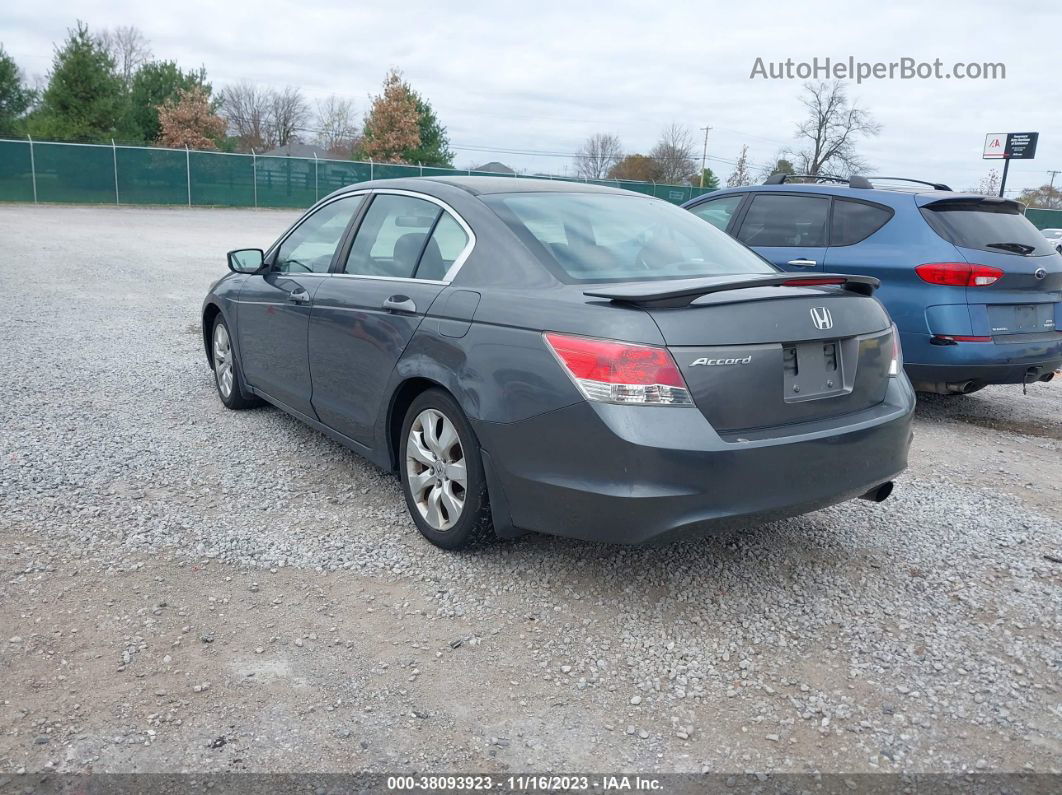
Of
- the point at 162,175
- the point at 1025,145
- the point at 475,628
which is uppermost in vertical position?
the point at 1025,145

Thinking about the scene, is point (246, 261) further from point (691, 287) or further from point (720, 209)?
point (720, 209)

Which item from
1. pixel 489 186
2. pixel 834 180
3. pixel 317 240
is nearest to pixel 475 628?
pixel 489 186

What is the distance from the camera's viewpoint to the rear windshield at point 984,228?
593cm

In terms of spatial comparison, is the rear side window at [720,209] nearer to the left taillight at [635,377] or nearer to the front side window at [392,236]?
the front side window at [392,236]

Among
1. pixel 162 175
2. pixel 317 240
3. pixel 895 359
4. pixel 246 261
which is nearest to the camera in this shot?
pixel 895 359

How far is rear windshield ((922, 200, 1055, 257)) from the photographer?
5.93 m

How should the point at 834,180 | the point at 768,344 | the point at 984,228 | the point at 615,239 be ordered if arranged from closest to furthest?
the point at 768,344 < the point at 615,239 < the point at 984,228 < the point at 834,180

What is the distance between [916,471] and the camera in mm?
5062

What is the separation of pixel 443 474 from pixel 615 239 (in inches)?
50.0

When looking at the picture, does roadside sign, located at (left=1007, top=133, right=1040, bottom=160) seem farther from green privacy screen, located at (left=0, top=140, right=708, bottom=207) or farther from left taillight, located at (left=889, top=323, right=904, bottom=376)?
left taillight, located at (left=889, top=323, right=904, bottom=376)

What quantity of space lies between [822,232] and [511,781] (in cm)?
536

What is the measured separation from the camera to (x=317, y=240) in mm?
4895

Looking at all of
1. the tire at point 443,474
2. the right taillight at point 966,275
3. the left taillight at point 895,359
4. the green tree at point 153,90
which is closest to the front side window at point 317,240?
the tire at point 443,474

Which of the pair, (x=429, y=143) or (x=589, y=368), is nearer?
(x=589, y=368)
